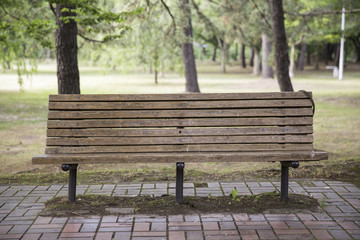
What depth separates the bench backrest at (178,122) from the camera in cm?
436

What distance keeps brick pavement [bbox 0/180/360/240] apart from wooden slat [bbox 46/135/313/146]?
0.61 m

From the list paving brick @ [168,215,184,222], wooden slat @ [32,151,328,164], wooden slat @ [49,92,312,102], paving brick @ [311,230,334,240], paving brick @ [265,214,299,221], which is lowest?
paving brick @ [168,215,184,222]

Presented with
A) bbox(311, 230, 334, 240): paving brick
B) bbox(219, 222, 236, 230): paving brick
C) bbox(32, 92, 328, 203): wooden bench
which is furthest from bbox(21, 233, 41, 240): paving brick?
bbox(311, 230, 334, 240): paving brick

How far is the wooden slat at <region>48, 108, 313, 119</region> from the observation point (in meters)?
4.37

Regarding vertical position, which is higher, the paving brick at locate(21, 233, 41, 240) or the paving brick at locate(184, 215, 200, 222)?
the paving brick at locate(184, 215, 200, 222)

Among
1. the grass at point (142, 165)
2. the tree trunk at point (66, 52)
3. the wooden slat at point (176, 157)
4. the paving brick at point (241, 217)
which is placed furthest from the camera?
the tree trunk at point (66, 52)

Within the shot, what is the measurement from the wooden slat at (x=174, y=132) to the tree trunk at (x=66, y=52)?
307cm

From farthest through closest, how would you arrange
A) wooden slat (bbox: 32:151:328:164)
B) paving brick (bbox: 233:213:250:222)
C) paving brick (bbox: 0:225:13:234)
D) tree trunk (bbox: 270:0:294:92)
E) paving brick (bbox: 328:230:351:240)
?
tree trunk (bbox: 270:0:294:92), wooden slat (bbox: 32:151:328:164), paving brick (bbox: 233:213:250:222), paving brick (bbox: 0:225:13:234), paving brick (bbox: 328:230:351:240)

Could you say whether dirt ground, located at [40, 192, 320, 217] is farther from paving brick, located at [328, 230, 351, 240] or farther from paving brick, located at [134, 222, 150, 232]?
paving brick, located at [328, 230, 351, 240]

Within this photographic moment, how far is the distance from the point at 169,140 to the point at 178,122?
0.19m

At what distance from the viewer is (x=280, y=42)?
306 inches

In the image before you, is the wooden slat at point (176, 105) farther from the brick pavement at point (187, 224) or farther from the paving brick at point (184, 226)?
the paving brick at point (184, 226)

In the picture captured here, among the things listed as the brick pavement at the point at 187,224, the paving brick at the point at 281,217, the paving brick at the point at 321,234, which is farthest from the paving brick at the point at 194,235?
the paving brick at the point at 321,234

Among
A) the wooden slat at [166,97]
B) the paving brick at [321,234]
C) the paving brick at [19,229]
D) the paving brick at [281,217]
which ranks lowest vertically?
the paving brick at [19,229]
